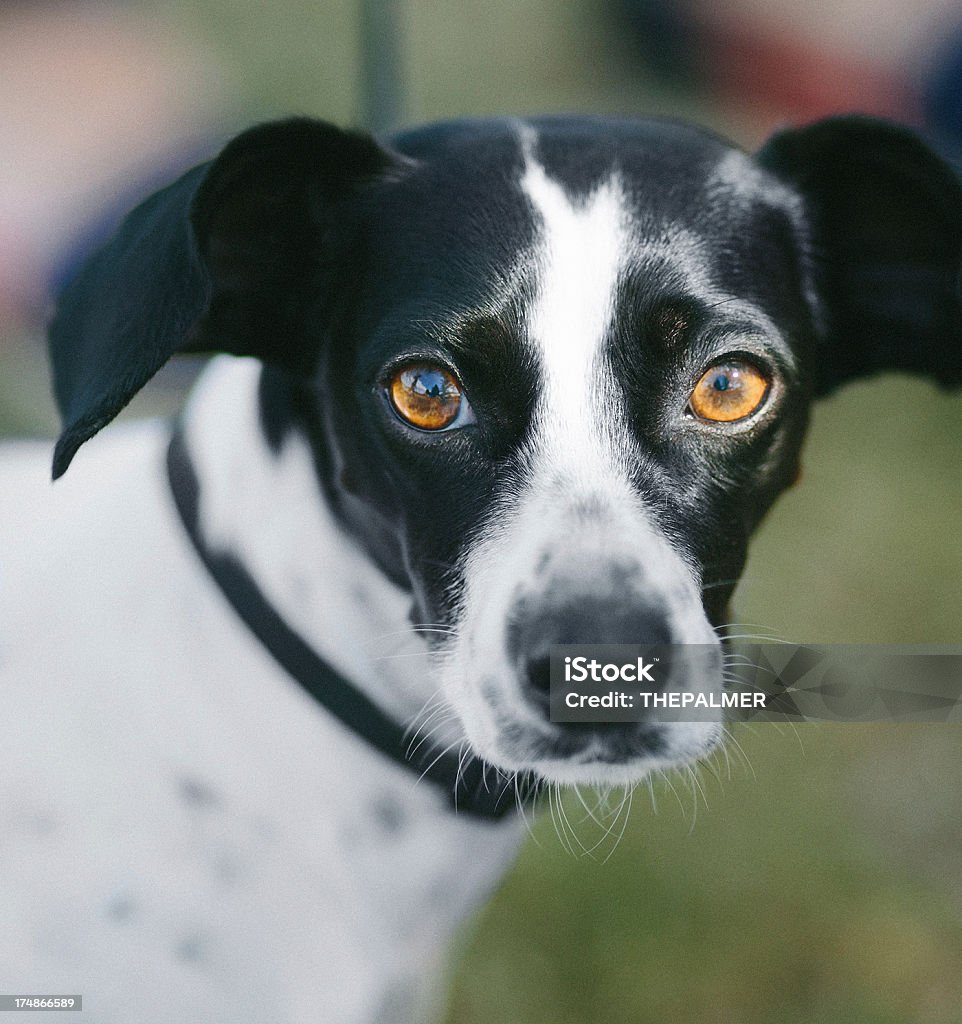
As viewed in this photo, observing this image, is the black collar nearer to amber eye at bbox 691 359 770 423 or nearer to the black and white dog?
the black and white dog

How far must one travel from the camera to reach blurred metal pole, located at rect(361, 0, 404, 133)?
2688 mm

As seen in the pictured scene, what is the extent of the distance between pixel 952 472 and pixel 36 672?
3.26 metres

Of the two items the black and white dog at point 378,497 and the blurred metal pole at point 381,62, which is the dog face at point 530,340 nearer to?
the black and white dog at point 378,497

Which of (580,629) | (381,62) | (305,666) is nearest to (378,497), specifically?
(305,666)

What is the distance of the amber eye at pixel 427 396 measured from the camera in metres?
1.47

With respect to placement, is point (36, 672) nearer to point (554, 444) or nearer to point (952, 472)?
point (554, 444)

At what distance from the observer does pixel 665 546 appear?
1397mm

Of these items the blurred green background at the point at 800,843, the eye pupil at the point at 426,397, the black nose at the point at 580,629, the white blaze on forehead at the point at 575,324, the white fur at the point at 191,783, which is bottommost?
the blurred green background at the point at 800,843

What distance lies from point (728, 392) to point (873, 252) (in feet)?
1.60

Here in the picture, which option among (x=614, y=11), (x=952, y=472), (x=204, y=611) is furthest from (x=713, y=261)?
(x=614, y=11)

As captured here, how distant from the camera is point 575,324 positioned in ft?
4.66

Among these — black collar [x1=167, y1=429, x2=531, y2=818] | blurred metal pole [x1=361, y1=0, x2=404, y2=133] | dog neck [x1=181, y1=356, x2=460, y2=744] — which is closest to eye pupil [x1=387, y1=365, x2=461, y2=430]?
dog neck [x1=181, y1=356, x2=460, y2=744]

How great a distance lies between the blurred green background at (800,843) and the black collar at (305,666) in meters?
0.34

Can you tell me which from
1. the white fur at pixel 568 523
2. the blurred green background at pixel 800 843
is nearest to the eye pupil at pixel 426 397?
the white fur at pixel 568 523
